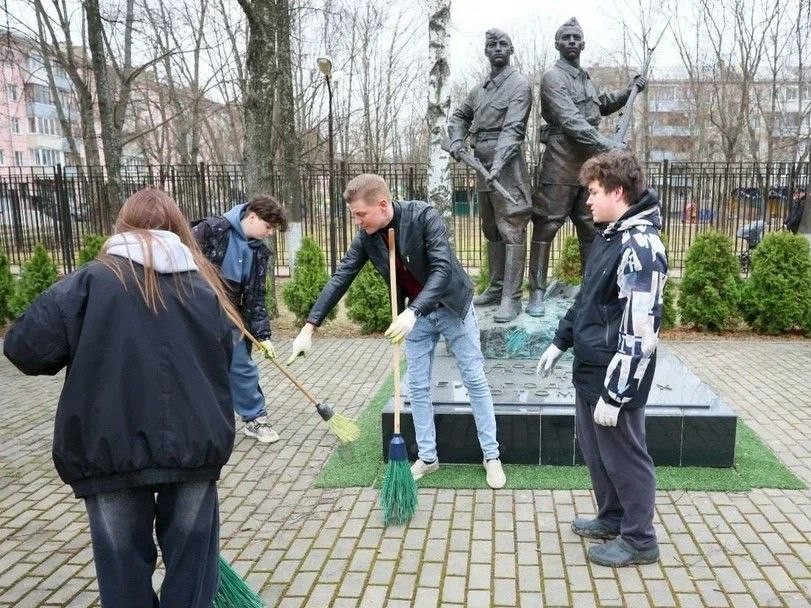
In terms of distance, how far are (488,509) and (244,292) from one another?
222 centimetres

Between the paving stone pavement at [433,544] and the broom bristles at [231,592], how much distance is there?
12.4 inches

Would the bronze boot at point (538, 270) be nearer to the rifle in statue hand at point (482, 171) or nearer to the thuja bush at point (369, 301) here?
the rifle in statue hand at point (482, 171)

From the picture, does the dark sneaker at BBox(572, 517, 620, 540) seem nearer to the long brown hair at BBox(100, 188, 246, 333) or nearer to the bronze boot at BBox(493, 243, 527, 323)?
the long brown hair at BBox(100, 188, 246, 333)

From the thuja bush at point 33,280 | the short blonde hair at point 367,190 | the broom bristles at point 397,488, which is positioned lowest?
the broom bristles at point 397,488

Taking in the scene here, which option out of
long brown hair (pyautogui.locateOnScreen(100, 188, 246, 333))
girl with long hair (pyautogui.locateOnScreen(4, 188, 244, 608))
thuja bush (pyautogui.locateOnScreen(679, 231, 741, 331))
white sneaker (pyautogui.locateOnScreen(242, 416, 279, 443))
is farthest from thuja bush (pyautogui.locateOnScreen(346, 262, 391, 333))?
girl with long hair (pyautogui.locateOnScreen(4, 188, 244, 608))

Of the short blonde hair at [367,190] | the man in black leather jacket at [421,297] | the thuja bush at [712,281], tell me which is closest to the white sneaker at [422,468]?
the man in black leather jacket at [421,297]

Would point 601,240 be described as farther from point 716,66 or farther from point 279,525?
point 716,66

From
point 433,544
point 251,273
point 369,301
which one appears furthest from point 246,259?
point 369,301

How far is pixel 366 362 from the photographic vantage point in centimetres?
789

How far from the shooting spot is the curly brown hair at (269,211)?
4527 mm

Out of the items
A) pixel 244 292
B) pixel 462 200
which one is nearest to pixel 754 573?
pixel 244 292

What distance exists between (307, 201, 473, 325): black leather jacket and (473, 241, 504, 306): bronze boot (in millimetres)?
2416

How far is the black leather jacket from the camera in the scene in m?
3.69

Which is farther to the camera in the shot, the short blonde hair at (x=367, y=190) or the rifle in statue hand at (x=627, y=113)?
the rifle in statue hand at (x=627, y=113)
